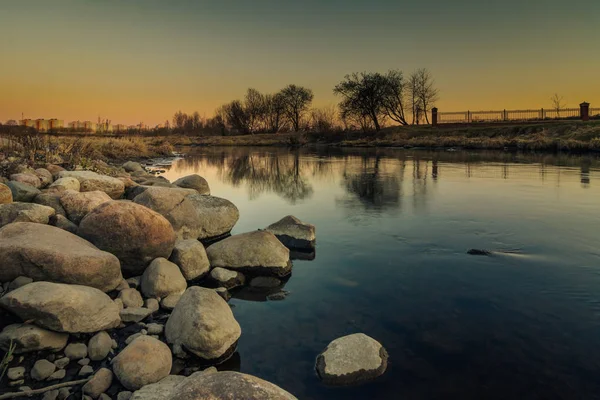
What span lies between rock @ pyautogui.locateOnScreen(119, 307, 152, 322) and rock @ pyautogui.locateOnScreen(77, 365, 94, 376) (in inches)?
32.5

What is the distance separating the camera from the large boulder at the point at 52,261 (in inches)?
184

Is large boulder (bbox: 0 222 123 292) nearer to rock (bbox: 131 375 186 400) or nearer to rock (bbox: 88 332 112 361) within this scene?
rock (bbox: 88 332 112 361)

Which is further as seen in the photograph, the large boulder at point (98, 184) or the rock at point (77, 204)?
the large boulder at point (98, 184)

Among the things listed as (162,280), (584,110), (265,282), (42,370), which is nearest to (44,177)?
(162,280)

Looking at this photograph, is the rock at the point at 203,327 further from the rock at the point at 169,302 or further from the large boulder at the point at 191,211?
the large boulder at the point at 191,211

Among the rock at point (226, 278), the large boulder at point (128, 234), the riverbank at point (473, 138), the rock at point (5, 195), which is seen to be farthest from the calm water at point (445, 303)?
the riverbank at point (473, 138)

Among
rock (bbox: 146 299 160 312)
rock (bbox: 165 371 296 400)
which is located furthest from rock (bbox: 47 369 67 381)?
rock (bbox: 165 371 296 400)

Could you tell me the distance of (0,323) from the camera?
13.9ft

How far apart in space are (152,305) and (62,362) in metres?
1.26

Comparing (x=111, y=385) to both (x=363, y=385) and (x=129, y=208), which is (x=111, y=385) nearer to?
(x=363, y=385)

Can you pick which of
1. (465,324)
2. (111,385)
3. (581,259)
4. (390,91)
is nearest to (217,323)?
(111,385)

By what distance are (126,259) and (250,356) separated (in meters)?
2.38

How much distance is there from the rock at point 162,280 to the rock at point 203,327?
88 cm

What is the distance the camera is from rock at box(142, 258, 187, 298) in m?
5.37
